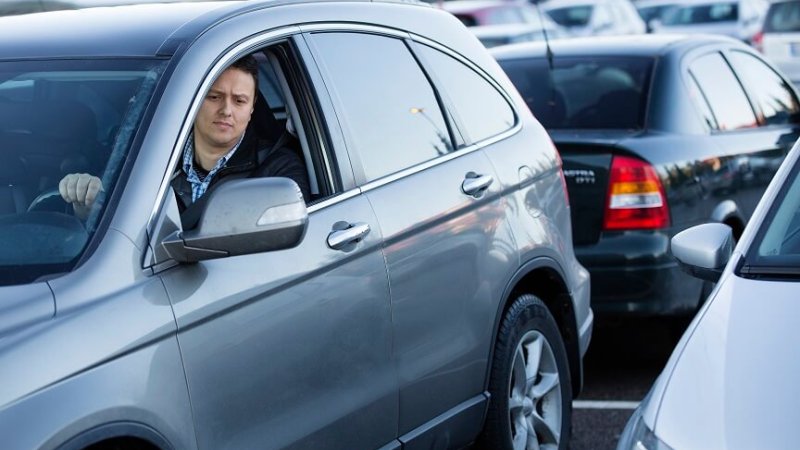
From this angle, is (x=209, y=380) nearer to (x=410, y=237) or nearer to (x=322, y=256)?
(x=322, y=256)

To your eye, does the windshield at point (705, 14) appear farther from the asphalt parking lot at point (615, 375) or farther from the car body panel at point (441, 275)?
the car body panel at point (441, 275)

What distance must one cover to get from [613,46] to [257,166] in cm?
419

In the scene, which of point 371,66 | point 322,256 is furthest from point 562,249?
point 322,256

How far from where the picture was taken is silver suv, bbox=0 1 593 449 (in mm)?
3387

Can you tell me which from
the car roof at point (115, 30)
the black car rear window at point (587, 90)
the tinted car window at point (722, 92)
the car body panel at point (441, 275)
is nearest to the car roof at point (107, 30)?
the car roof at point (115, 30)

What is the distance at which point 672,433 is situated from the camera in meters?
3.45

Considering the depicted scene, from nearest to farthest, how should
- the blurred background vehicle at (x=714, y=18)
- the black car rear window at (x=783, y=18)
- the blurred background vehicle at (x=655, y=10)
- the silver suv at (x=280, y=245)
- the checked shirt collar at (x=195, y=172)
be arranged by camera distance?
the silver suv at (x=280, y=245) → the checked shirt collar at (x=195, y=172) → the black car rear window at (x=783, y=18) → the blurred background vehicle at (x=714, y=18) → the blurred background vehicle at (x=655, y=10)

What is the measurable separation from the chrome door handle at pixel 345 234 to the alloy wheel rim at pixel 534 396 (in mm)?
1208

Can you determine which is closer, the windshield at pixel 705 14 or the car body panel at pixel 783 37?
the car body panel at pixel 783 37

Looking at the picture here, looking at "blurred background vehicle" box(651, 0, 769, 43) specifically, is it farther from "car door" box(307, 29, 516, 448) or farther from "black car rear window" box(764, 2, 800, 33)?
"car door" box(307, 29, 516, 448)

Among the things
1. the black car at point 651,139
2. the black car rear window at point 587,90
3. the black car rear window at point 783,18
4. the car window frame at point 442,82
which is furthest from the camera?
the black car rear window at point 783,18

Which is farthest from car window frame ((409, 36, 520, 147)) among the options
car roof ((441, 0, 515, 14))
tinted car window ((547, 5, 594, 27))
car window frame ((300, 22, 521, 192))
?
tinted car window ((547, 5, 594, 27))

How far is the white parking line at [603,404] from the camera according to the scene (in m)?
7.03

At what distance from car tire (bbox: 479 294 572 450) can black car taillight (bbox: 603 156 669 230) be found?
5.54ft
